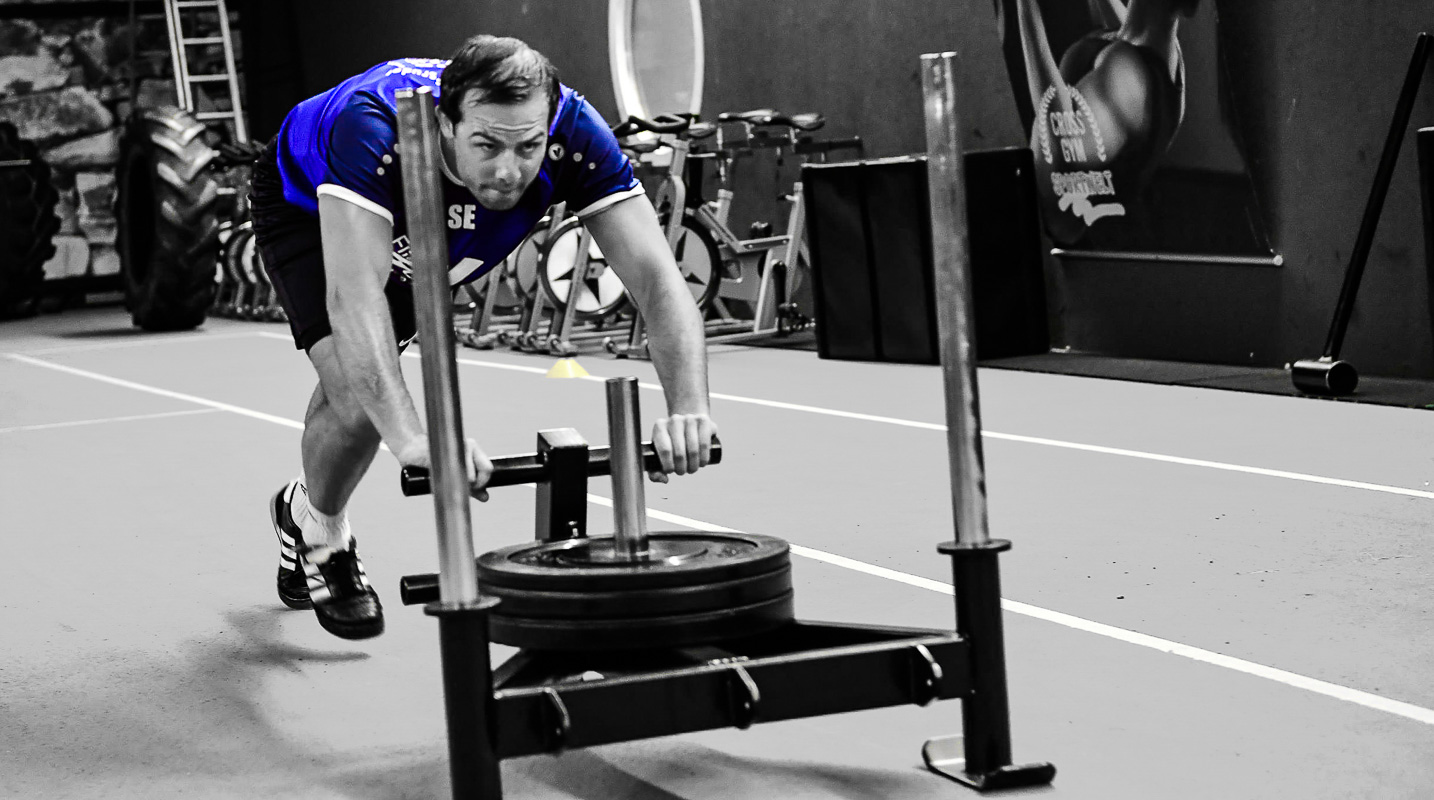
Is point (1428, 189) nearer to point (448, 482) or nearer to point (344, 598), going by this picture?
point (344, 598)

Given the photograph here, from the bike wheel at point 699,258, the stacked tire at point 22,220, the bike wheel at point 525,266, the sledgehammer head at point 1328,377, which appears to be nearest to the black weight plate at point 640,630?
the sledgehammer head at point 1328,377

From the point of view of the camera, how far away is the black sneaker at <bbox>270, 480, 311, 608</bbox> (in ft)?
11.3

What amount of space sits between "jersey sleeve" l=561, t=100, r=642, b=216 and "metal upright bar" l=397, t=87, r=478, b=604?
2.62ft

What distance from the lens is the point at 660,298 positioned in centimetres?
268

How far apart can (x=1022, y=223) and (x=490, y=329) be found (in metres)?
3.96

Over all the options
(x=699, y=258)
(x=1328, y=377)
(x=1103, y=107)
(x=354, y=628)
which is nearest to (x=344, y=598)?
(x=354, y=628)

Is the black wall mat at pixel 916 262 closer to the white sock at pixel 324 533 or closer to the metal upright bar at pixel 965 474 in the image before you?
the white sock at pixel 324 533

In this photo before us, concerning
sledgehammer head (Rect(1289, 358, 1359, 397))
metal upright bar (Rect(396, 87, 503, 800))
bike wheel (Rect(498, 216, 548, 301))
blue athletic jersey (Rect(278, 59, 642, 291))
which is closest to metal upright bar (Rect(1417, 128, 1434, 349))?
sledgehammer head (Rect(1289, 358, 1359, 397))

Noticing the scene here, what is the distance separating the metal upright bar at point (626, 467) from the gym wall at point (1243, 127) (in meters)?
4.27

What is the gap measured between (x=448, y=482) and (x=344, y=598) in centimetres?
133

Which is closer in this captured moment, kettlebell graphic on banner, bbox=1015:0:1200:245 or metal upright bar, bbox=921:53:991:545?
metal upright bar, bbox=921:53:991:545

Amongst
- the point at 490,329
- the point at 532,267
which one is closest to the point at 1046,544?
the point at 532,267

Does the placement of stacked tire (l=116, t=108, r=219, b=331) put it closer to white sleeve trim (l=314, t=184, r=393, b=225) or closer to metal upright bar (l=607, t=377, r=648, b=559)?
white sleeve trim (l=314, t=184, r=393, b=225)

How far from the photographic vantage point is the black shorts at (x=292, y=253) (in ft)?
9.87
